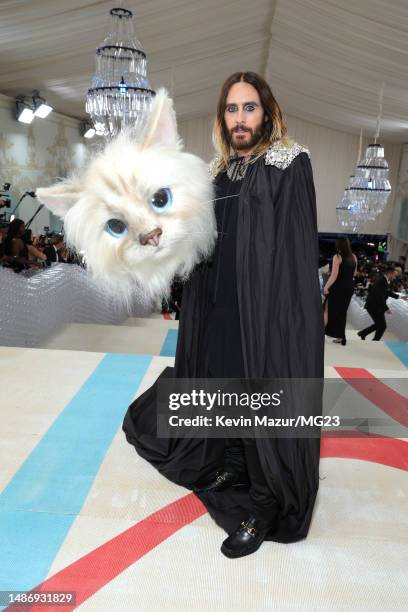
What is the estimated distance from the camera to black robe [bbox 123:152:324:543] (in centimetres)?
132

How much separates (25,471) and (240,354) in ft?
3.15

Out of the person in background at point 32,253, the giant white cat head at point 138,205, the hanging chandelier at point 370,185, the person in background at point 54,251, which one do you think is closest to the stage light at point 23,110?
the person in background at point 54,251

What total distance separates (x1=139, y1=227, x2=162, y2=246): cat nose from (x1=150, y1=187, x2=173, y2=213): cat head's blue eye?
0.06 m

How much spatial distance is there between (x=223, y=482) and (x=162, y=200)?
3.43 ft

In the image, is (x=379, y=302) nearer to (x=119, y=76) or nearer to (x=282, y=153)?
(x=119, y=76)

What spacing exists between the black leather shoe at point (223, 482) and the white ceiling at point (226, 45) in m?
4.50

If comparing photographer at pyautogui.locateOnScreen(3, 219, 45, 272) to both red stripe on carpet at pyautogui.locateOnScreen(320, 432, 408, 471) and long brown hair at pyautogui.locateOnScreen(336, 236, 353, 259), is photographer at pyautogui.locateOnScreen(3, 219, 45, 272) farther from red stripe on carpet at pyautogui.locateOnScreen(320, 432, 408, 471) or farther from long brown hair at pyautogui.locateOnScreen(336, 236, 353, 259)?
red stripe on carpet at pyautogui.locateOnScreen(320, 432, 408, 471)

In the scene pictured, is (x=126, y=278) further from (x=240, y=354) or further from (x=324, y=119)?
(x=324, y=119)

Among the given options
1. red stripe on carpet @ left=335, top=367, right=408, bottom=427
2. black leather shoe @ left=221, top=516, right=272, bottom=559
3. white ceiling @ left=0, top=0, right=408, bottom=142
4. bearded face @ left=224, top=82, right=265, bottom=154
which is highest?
white ceiling @ left=0, top=0, right=408, bottom=142

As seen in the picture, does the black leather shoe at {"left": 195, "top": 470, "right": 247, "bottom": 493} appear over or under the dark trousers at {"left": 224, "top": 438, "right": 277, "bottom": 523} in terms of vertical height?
under

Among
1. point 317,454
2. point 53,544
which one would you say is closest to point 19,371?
point 53,544

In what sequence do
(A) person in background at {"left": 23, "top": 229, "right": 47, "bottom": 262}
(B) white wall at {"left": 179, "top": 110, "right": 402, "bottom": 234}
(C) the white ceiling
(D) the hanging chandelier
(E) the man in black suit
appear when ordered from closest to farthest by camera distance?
1. (A) person in background at {"left": 23, "top": 229, "right": 47, "bottom": 262}
2. (C) the white ceiling
3. (E) the man in black suit
4. (D) the hanging chandelier
5. (B) white wall at {"left": 179, "top": 110, "right": 402, "bottom": 234}

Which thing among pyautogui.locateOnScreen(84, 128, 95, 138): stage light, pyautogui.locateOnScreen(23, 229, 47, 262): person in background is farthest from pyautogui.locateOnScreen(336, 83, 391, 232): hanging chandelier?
pyautogui.locateOnScreen(84, 128, 95, 138): stage light

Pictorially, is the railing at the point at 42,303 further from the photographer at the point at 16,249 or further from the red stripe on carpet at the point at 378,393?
the red stripe on carpet at the point at 378,393
